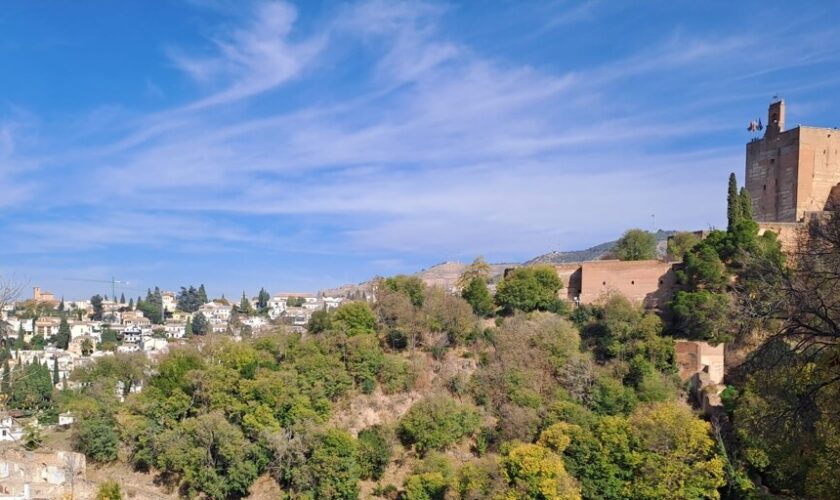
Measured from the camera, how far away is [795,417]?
6891 mm

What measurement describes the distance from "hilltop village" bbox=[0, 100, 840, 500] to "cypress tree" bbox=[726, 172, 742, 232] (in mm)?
78

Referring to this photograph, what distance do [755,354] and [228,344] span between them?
70.8ft

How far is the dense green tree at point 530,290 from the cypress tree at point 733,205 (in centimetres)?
666

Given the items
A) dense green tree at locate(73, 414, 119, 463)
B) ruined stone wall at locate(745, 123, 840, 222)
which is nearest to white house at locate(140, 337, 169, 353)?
dense green tree at locate(73, 414, 119, 463)

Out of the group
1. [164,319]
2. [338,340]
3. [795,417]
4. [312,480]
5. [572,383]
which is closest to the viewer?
[795,417]

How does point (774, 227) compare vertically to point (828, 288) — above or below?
above

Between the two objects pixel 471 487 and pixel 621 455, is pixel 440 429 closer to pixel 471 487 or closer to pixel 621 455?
pixel 471 487

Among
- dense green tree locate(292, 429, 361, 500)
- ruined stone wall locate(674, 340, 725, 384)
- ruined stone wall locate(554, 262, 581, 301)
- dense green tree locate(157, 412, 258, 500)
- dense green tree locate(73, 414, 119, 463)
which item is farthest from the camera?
ruined stone wall locate(554, 262, 581, 301)

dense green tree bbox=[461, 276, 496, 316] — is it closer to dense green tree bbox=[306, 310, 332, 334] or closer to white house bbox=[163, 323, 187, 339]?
dense green tree bbox=[306, 310, 332, 334]

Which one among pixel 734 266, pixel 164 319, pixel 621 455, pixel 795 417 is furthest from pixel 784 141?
pixel 164 319

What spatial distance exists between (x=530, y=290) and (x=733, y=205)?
8.15 metres

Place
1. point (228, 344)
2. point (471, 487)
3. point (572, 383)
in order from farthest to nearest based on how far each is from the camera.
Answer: point (228, 344) → point (572, 383) → point (471, 487)

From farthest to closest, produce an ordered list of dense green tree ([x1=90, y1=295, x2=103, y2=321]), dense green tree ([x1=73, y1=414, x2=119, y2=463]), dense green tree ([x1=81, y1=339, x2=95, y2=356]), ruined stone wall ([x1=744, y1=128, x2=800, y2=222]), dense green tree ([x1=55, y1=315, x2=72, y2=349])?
dense green tree ([x1=90, y1=295, x2=103, y2=321]) → dense green tree ([x1=55, y1=315, x2=72, y2=349]) → dense green tree ([x1=81, y1=339, x2=95, y2=356]) → ruined stone wall ([x1=744, y1=128, x2=800, y2=222]) → dense green tree ([x1=73, y1=414, x2=119, y2=463])

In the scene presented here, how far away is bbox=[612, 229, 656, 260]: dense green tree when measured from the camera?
29.9 m
